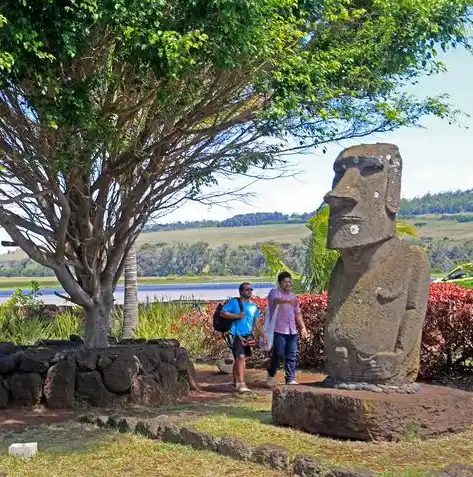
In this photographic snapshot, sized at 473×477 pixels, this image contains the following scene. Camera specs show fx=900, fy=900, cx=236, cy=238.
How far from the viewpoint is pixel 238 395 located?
40.0 feet

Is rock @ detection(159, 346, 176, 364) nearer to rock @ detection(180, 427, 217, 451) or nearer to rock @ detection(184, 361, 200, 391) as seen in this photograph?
rock @ detection(184, 361, 200, 391)

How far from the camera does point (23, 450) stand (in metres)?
8.40

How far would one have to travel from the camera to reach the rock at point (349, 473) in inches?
263

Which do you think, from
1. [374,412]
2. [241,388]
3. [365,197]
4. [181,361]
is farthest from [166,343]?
[374,412]

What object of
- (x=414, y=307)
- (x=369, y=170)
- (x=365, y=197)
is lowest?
(x=414, y=307)

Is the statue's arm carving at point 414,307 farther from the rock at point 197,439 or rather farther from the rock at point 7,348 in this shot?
the rock at point 7,348

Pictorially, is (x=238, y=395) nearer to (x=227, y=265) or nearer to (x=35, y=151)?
(x=35, y=151)

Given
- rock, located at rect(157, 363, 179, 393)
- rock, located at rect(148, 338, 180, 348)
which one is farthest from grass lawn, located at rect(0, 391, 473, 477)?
rock, located at rect(148, 338, 180, 348)

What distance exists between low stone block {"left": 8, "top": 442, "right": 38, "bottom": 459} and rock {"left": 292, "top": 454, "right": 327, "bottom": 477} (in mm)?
2631

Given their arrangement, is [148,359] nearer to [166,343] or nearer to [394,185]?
[166,343]

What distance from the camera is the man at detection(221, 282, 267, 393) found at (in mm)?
12305

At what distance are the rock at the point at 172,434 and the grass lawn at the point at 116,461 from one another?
146 mm

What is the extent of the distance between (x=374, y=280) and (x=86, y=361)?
4.41 meters

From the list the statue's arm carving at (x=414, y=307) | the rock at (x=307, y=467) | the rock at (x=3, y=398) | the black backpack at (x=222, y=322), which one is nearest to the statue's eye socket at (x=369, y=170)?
the statue's arm carving at (x=414, y=307)
